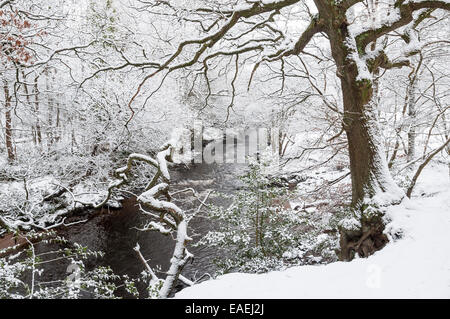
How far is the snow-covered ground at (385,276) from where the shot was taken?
2443mm

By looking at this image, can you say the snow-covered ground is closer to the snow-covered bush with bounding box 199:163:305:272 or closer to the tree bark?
the tree bark

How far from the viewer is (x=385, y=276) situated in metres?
2.71

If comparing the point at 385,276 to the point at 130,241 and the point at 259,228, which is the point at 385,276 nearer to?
the point at 259,228

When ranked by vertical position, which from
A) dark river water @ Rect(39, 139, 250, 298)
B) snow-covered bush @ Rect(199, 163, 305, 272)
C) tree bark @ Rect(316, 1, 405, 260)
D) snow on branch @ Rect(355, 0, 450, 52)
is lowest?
dark river water @ Rect(39, 139, 250, 298)

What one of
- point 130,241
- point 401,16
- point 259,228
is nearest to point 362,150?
point 401,16

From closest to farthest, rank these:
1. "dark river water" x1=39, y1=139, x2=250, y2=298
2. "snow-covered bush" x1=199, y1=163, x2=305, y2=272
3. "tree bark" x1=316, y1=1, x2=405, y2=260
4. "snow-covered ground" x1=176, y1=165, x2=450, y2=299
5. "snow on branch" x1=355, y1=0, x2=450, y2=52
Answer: "snow-covered ground" x1=176, y1=165, x2=450, y2=299, "snow on branch" x1=355, y1=0, x2=450, y2=52, "tree bark" x1=316, y1=1, x2=405, y2=260, "snow-covered bush" x1=199, y1=163, x2=305, y2=272, "dark river water" x1=39, y1=139, x2=250, y2=298

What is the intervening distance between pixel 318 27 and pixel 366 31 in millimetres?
778

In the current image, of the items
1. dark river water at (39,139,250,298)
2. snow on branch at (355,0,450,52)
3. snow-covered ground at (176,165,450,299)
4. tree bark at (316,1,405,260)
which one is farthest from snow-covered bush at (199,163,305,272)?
snow on branch at (355,0,450,52)

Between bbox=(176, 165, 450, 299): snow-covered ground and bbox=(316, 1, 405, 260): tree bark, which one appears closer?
bbox=(176, 165, 450, 299): snow-covered ground

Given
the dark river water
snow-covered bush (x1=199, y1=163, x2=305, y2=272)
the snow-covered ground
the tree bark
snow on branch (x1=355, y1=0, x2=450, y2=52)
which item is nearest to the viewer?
the snow-covered ground

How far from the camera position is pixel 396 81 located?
7977mm

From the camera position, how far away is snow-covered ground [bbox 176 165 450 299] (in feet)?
8.02
